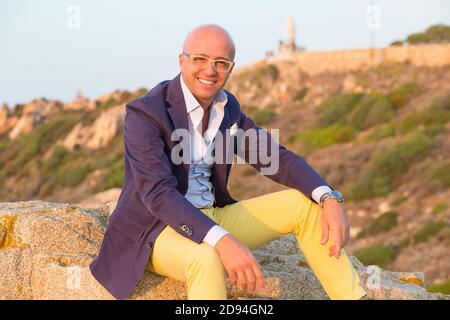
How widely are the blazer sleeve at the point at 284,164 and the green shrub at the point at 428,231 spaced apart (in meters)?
11.8

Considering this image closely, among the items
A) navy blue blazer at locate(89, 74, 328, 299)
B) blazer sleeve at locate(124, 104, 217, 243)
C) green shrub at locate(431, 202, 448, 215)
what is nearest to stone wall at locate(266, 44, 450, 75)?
green shrub at locate(431, 202, 448, 215)

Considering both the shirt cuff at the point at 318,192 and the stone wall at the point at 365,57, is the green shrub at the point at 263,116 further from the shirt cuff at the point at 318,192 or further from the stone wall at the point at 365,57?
the shirt cuff at the point at 318,192

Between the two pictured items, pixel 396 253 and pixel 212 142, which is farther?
pixel 396 253

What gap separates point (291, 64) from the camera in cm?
4259

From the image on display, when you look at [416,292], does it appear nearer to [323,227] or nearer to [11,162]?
[323,227]

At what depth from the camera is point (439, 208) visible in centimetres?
1683

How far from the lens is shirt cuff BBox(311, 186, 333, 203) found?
11.2 ft

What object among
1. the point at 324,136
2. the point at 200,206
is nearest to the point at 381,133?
the point at 324,136

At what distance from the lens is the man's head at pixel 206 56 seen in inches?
131

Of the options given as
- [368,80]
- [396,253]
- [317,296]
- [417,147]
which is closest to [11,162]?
[368,80]

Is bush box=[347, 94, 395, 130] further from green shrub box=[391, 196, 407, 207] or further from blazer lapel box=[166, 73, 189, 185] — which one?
blazer lapel box=[166, 73, 189, 185]

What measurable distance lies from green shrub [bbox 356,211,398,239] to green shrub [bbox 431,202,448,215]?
39.4 inches
